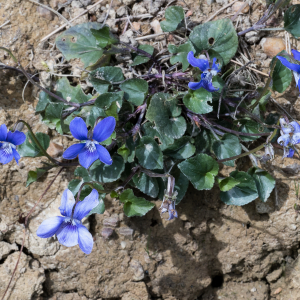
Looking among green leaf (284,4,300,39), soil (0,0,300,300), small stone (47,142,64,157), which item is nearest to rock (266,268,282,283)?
soil (0,0,300,300)

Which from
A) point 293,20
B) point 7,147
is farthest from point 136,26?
point 7,147

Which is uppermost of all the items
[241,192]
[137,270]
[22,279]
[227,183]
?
[227,183]

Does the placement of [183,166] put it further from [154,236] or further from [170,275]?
[170,275]

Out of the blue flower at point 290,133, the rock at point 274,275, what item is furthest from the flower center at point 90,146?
the rock at point 274,275

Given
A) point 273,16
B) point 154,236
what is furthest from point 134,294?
point 273,16

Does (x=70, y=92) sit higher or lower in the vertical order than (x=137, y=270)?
higher

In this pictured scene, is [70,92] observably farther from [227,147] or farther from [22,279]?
[22,279]
